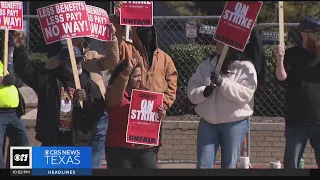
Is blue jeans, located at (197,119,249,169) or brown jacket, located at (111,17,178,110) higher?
brown jacket, located at (111,17,178,110)

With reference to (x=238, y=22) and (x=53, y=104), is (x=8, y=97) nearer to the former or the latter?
(x=53, y=104)

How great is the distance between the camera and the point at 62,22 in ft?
22.2

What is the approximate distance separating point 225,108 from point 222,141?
31 centimetres

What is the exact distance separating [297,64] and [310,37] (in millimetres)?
276

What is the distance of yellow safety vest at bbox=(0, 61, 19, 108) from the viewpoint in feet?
24.1

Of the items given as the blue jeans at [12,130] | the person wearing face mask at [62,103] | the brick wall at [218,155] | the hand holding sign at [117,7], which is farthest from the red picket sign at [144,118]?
the brick wall at [218,155]

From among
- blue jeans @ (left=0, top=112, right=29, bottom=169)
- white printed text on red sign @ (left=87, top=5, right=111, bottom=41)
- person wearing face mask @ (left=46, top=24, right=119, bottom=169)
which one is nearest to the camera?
person wearing face mask @ (left=46, top=24, right=119, bottom=169)

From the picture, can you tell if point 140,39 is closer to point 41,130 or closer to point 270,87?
point 41,130

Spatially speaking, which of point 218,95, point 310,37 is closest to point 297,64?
point 310,37

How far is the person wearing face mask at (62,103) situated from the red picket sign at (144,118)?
34 cm

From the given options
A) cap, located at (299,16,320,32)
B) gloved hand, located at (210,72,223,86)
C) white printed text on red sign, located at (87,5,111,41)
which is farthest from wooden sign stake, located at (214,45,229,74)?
white printed text on red sign, located at (87,5,111,41)

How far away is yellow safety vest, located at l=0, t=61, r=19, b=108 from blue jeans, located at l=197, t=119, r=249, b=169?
2003 millimetres

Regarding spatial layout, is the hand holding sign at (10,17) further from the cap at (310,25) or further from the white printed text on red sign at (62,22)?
the cap at (310,25)

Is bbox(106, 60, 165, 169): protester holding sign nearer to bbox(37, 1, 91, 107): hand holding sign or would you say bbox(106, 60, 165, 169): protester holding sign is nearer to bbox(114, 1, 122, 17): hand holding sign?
bbox(37, 1, 91, 107): hand holding sign
